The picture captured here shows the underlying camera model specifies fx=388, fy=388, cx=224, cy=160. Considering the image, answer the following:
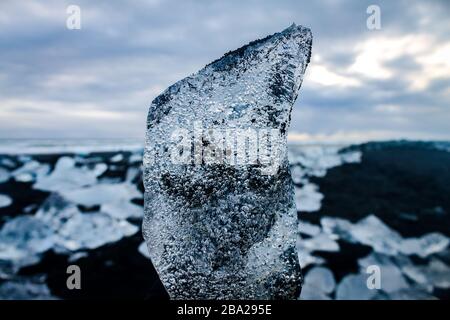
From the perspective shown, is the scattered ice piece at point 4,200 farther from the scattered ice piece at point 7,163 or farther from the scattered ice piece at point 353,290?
the scattered ice piece at point 353,290

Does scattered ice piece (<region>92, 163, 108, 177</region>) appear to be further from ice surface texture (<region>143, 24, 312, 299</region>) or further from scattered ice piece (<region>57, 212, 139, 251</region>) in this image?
ice surface texture (<region>143, 24, 312, 299</region>)

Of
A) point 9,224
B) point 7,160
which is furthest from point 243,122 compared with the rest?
point 7,160

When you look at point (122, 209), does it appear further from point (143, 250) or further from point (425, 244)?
point (425, 244)

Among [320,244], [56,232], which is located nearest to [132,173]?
[56,232]

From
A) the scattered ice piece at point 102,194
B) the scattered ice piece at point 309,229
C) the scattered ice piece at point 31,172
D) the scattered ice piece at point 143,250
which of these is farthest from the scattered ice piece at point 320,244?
the scattered ice piece at point 31,172

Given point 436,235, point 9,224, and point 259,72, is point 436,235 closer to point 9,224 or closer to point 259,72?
point 259,72

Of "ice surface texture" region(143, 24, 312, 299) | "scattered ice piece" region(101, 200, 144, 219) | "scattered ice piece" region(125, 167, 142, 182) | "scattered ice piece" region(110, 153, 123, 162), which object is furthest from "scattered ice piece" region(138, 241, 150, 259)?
"scattered ice piece" region(110, 153, 123, 162)
